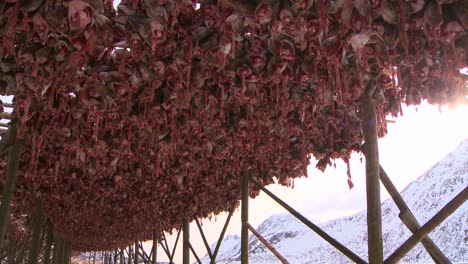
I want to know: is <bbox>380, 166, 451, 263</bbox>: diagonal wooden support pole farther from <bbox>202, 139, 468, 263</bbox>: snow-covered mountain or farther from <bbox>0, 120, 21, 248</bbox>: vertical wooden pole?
<bbox>202, 139, 468, 263</bbox>: snow-covered mountain

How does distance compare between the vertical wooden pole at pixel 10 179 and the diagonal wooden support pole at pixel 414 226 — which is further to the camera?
the vertical wooden pole at pixel 10 179

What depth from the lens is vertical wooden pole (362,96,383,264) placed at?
362 centimetres

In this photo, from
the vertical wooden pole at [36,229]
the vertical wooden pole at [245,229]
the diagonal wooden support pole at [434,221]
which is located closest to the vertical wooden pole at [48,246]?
the vertical wooden pole at [36,229]

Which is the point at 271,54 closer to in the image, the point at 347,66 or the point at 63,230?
the point at 347,66

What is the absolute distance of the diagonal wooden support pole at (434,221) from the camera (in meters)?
3.46

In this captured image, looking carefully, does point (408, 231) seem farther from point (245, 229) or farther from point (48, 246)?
point (245, 229)

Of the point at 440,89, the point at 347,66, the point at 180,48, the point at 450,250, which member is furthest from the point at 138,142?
the point at 450,250

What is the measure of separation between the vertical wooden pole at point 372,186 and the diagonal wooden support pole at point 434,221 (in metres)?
0.21

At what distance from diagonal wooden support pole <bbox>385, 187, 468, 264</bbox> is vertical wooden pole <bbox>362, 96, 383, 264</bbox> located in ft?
0.70

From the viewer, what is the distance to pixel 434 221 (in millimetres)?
3525

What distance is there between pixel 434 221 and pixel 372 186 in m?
0.55

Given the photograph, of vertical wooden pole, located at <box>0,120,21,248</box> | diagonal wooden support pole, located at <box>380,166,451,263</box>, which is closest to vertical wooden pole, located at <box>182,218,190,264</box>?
vertical wooden pole, located at <box>0,120,21,248</box>

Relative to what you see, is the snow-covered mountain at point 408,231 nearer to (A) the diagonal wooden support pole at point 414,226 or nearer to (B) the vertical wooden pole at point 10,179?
(B) the vertical wooden pole at point 10,179

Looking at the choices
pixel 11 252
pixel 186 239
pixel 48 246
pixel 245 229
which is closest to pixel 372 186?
pixel 245 229
